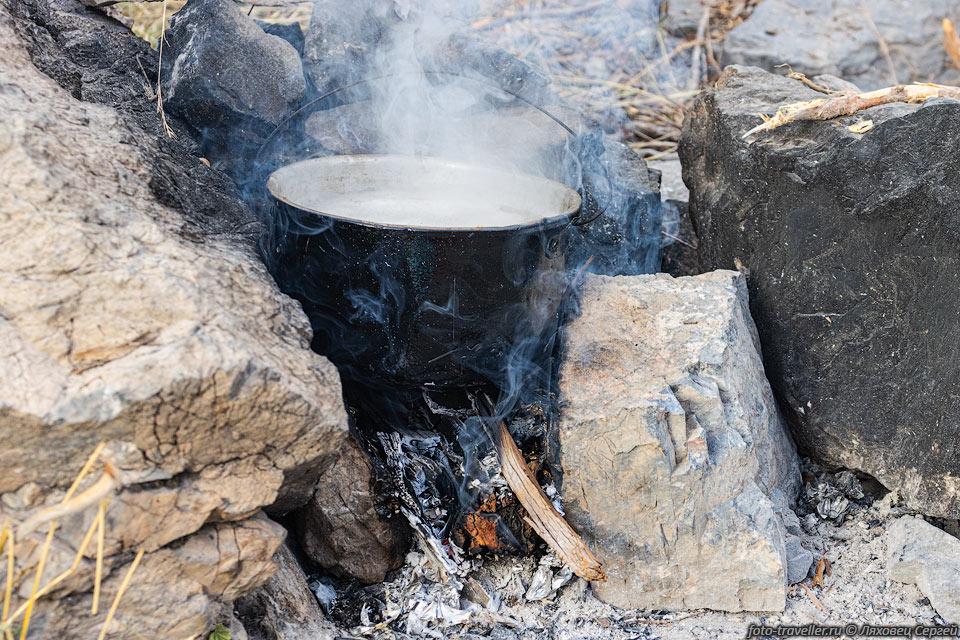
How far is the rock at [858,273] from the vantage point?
8.16 feet

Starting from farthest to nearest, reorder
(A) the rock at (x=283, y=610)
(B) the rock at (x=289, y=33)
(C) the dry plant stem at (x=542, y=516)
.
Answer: (B) the rock at (x=289, y=33) < (C) the dry plant stem at (x=542, y=516) < (A) the rock at (x=283, y=610)

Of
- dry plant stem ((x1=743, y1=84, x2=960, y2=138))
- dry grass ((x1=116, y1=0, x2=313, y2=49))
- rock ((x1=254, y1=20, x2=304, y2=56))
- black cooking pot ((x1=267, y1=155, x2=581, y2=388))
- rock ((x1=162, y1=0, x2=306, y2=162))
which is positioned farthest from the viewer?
dry grass ((x1=116, y1=0, x2=313, y2=49))

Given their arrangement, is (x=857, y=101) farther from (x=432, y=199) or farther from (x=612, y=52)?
(x=612, y=52)

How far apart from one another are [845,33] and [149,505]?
604cm

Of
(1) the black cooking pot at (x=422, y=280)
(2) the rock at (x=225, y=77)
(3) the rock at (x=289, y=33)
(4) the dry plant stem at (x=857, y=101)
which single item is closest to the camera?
(1) the black cooking pot at (x=422, y=280)

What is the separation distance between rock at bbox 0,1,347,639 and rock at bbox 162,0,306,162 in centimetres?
98

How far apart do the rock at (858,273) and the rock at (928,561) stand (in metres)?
0.08

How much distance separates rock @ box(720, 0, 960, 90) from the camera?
5706 millimetres

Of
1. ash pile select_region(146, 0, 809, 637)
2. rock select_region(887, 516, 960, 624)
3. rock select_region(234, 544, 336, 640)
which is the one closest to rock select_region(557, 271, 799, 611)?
ash pile select_region(146, 0, 809, 637)

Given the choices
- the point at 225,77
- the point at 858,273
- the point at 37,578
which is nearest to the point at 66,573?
the point at 37,578

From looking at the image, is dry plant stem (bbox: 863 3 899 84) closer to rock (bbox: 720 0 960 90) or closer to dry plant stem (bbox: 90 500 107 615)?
rock (bbox: 720 0 960 90)

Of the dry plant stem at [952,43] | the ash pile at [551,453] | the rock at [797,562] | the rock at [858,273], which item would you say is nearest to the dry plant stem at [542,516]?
the ash pile at [551,453]

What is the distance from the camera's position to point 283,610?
2.11 metres

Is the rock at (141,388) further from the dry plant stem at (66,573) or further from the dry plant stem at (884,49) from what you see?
the dry plant stem at (884,49)
